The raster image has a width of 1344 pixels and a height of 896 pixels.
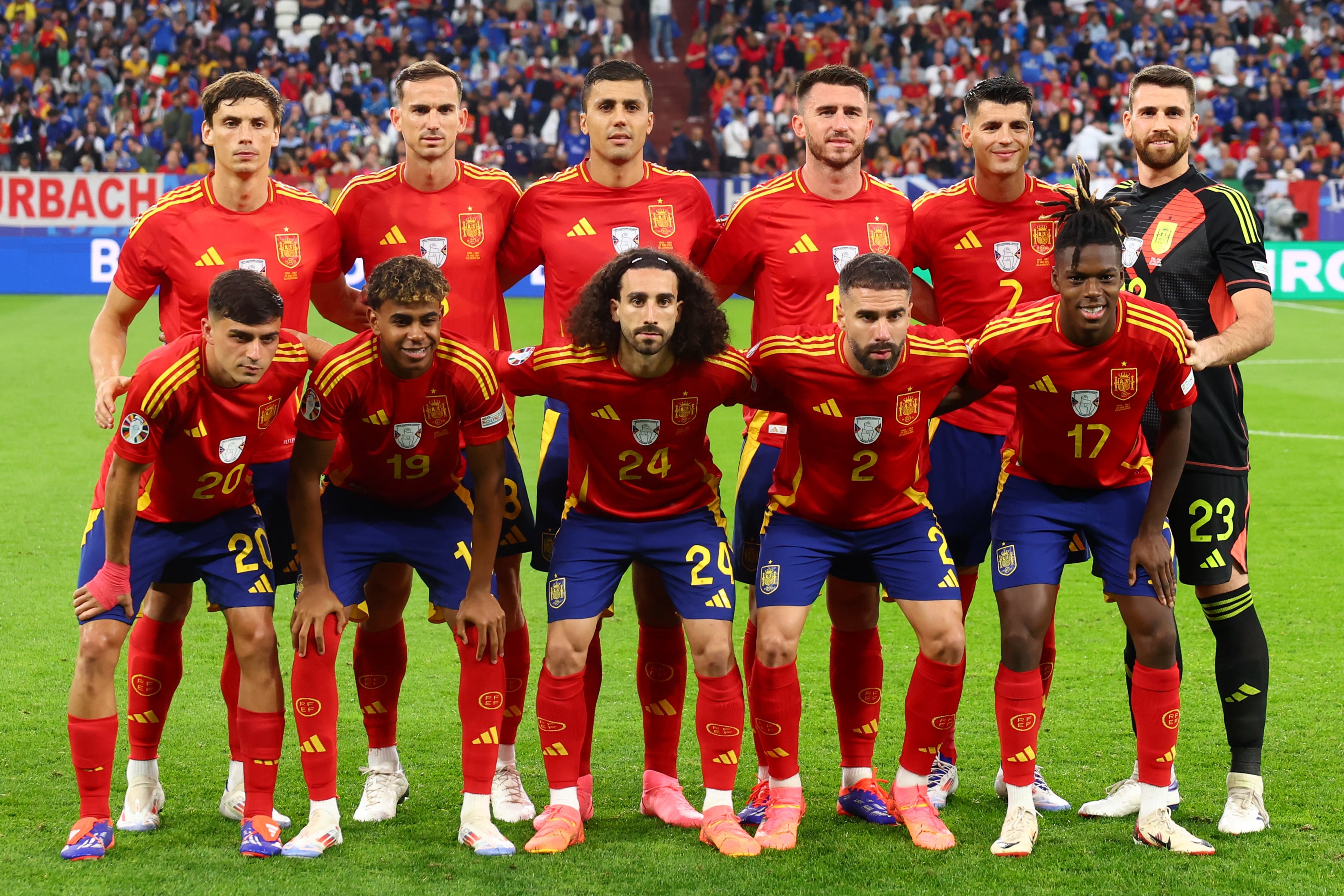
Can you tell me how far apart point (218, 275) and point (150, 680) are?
→ 1496mm

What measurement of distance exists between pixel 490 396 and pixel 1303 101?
24.8 m

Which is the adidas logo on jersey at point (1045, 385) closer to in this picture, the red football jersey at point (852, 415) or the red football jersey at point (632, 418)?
the red football jersey at point (852, 415)

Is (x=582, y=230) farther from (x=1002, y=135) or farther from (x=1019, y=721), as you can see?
(x=1019, y=721)

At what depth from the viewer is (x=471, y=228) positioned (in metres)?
5.69

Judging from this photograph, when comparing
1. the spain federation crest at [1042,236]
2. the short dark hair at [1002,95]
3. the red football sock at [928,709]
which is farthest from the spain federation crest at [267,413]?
the spain federation crest at [1042,236]

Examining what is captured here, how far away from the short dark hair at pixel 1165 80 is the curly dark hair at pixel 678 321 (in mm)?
1849

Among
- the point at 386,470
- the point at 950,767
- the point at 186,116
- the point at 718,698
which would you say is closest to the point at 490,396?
the point at 386,470

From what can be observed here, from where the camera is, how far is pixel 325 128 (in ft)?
83.0

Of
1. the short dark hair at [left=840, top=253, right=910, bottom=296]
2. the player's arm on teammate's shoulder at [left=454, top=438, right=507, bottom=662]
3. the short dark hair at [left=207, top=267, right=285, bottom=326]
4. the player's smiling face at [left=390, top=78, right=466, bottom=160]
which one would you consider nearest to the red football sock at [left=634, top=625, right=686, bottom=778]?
the player's arm on teammate's shoulder at [left=454, top=438, right=507, bottom=662]

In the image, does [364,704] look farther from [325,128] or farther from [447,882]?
[325,128]

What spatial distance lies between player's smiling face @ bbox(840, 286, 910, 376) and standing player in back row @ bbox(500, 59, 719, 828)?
99 centimetres

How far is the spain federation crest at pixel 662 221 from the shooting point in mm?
5707

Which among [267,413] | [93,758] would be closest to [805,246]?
[267,413]

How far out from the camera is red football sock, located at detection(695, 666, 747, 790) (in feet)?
16.3
